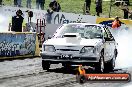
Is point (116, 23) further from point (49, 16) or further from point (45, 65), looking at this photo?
point (45, 65)

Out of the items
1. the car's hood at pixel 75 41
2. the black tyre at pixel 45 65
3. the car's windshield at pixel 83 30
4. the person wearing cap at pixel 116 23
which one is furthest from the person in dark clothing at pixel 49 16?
the black tyre at pixel 45 65

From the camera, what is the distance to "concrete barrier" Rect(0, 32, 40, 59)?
57.0ft

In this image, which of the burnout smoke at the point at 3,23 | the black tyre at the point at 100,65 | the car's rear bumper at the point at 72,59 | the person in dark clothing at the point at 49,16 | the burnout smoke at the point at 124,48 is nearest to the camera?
the car's rear bumper at the point at 72,59

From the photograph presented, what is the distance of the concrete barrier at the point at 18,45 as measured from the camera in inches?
684

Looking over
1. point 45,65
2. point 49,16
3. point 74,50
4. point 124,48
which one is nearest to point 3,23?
point 49,16

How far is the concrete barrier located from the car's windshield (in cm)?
382

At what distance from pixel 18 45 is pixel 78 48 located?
19.7 feet

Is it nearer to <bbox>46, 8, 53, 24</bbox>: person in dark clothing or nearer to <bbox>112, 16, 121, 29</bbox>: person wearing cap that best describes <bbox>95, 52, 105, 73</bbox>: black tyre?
<bbox>112, 16, 121, 29</bbox>: person wearing cap

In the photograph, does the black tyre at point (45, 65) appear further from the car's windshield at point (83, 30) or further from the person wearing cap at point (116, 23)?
the person wearing cap at point (116, 23)

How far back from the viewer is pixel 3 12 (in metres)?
29.4

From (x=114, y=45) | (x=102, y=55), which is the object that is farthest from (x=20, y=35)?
(x=102, y=55)

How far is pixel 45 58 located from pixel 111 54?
2.91 metres

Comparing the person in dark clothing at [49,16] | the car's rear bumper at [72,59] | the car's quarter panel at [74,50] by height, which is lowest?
the car's rear bumper at [72,59]

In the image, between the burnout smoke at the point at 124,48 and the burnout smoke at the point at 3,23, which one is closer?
the burnout smoke at the point at 124,48
